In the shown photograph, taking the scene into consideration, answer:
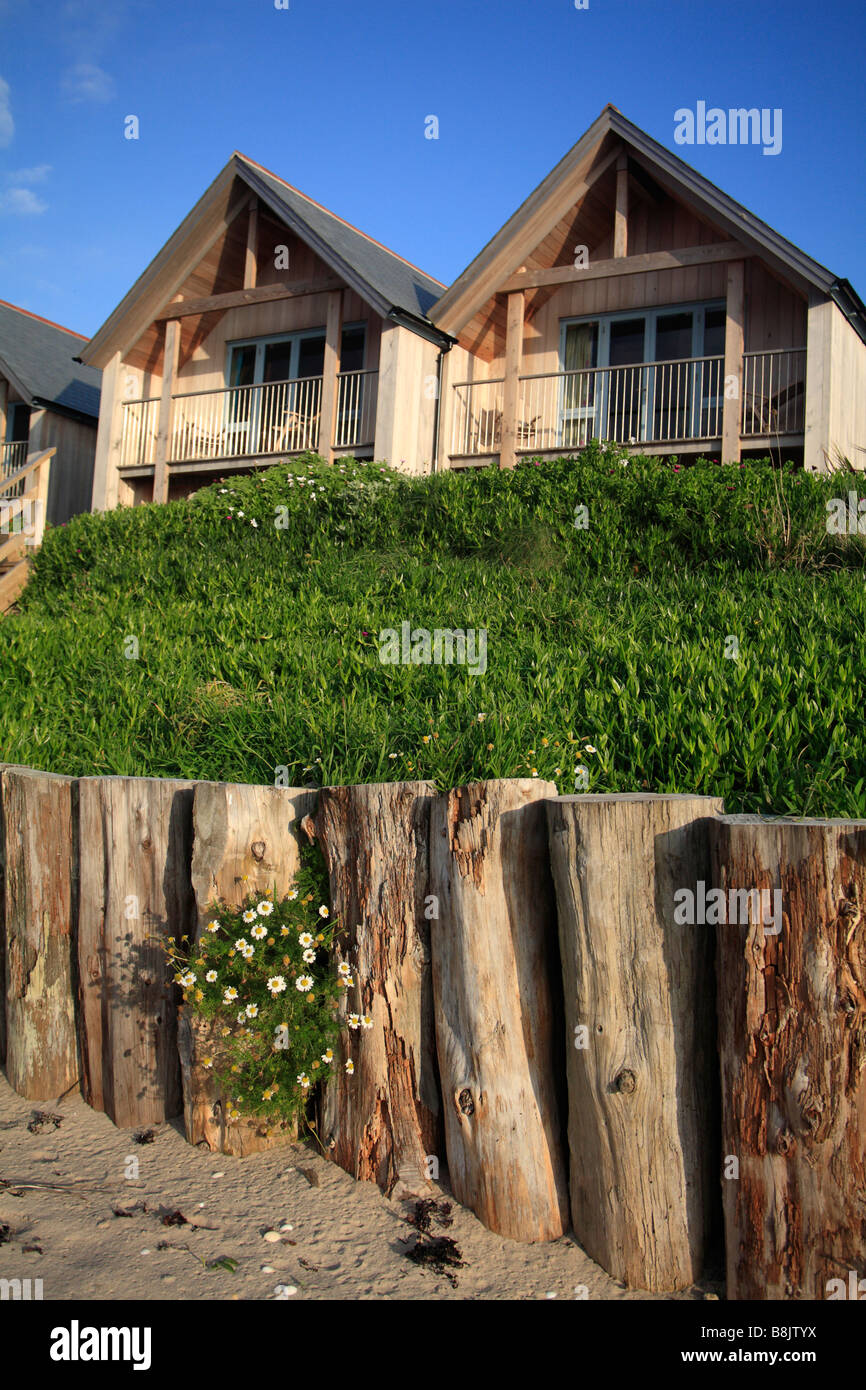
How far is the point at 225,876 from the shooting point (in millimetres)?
3283

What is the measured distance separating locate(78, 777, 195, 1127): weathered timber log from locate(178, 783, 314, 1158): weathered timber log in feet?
0.56

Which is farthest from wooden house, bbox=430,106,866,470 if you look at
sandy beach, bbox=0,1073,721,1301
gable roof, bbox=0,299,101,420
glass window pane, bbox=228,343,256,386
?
sandy beach, bbox=0,1073,721,1301

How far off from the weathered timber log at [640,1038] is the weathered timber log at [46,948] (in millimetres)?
2135

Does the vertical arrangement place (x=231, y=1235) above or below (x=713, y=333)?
below

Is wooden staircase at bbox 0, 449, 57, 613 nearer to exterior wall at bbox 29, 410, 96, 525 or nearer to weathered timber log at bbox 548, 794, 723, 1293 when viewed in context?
exterior wall at bbox 29, 410, 96, 525

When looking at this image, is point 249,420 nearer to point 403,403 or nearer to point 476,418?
point 403,403

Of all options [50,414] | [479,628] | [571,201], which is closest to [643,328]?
[571,201]

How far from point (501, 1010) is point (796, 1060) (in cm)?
87

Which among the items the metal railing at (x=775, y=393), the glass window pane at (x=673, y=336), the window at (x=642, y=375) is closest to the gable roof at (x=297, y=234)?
the window at (x=642, y=375)

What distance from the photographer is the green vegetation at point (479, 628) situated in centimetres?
384

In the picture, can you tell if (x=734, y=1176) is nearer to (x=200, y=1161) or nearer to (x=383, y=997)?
(x=383, y=997)

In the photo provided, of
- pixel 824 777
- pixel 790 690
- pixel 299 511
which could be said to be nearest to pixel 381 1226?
pixel 824 777

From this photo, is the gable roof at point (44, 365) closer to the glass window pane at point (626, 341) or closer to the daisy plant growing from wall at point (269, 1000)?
the glass window pane at point (626, 341)

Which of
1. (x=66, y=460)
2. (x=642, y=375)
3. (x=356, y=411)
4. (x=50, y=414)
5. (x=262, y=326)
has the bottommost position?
(x=642, y=375)
